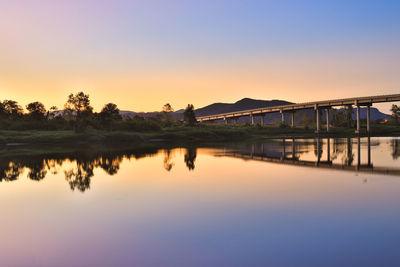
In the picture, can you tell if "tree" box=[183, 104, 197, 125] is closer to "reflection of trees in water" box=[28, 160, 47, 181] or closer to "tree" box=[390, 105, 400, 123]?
"reflection of trees in water" box=[28, 160, 47, 181]

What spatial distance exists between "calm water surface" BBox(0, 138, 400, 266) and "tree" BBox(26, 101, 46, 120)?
76882 millimetres

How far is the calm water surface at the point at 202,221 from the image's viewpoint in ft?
26.6

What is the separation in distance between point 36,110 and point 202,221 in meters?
94.8

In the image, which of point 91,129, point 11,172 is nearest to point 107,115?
point 91,129

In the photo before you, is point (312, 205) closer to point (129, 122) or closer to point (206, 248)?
point (206, 248)

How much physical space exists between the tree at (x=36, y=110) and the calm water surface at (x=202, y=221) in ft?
252

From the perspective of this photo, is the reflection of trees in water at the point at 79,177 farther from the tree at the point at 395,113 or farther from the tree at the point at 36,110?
the tree at the point at 395,113

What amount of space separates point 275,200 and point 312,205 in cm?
168

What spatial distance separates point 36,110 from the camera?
91750 mm

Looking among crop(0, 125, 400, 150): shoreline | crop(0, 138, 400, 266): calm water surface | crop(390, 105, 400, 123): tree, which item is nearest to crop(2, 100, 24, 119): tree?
A: crop(0, 125, 400, 150): shoreline

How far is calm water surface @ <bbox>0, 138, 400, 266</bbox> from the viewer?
8109 millimetres

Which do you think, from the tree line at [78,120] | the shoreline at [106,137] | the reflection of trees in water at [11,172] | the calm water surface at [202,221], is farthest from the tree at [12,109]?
the calm water surface at [202,221]

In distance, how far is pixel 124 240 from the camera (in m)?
9.30

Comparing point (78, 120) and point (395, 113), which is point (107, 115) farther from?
point (395, 113)
